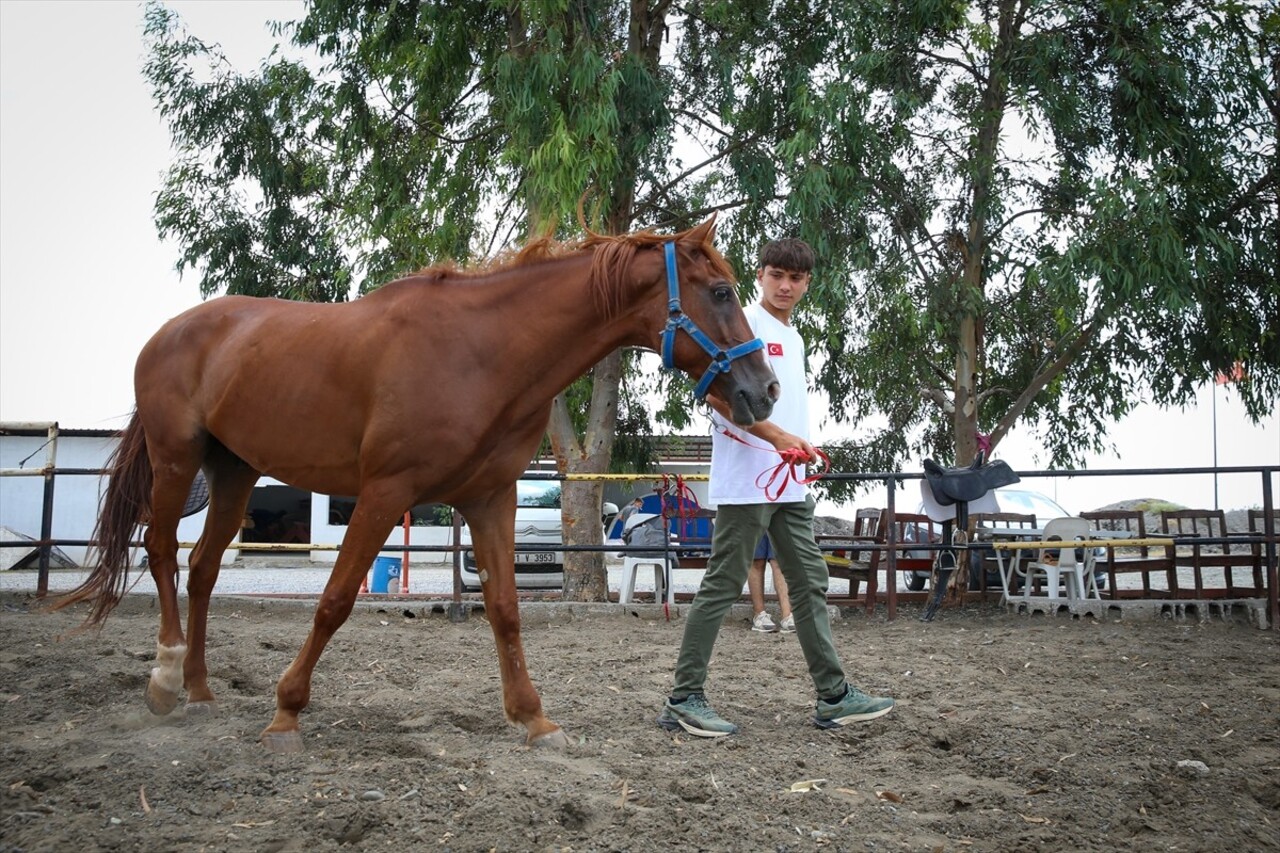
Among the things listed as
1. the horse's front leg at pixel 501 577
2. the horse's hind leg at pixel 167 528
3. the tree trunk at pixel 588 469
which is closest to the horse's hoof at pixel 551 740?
the horse's front leg at pixel 501 577

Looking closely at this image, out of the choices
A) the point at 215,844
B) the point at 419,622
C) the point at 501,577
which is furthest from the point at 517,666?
the point at 419,622

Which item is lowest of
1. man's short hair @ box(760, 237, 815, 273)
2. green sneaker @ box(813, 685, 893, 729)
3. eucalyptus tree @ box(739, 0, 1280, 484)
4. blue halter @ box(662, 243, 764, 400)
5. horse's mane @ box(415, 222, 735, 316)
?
green sneaker @ box(813, 685, 893, 729)

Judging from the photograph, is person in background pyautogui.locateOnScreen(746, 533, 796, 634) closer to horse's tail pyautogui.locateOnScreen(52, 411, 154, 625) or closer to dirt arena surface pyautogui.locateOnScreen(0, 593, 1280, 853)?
dirt arena surface pyautogui.locateOnScreen(0, 593, 1280, 853)

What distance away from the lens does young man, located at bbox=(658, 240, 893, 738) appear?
13.4 feet

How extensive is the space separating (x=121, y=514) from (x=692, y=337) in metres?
3.07

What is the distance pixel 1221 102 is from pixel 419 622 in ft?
32.2

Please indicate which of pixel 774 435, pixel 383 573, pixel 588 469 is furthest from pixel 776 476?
pixel 383 573

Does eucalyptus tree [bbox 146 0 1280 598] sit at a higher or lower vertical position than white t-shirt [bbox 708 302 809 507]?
higher

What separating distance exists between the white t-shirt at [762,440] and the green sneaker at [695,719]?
0.76 m

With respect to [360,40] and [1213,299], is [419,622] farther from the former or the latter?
[1213,299]

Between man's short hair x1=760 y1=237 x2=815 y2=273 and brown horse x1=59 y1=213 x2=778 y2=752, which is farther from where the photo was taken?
man's short hair x1=760 y1=237 x2=815 y2=273

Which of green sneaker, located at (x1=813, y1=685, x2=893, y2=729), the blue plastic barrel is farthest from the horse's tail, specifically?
the blue plastic barrel

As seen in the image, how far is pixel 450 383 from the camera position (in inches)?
148

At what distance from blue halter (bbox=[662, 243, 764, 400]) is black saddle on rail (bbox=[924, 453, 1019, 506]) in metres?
5.35
